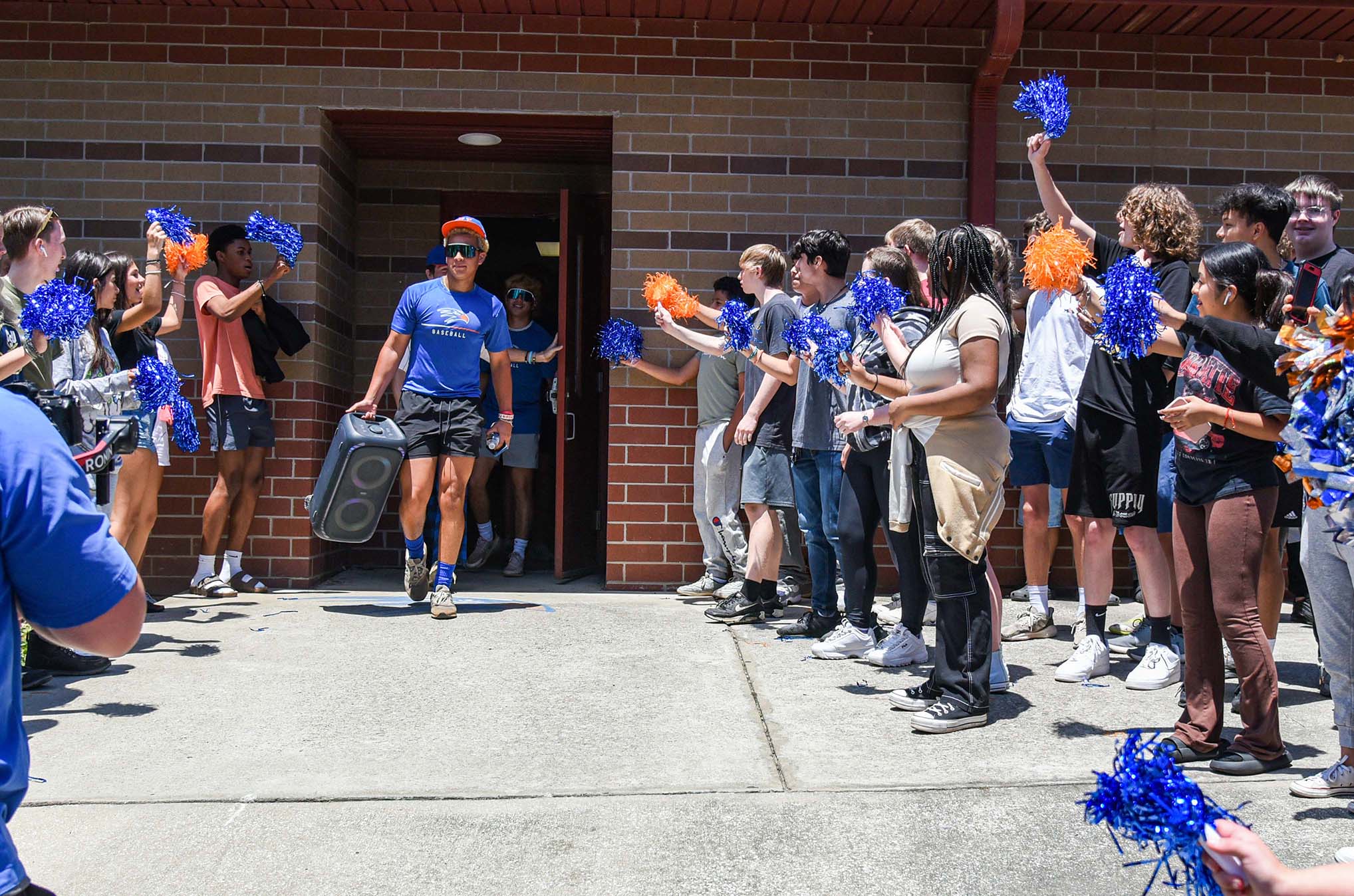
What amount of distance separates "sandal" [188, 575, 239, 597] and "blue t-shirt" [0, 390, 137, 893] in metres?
5.67

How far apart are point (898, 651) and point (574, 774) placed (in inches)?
79.9

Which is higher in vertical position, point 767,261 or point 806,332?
point 767,261

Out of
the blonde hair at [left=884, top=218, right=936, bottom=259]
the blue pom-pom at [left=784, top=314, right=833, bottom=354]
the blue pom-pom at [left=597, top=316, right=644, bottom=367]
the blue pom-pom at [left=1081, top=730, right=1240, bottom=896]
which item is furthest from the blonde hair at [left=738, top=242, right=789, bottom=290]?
the blue pom-pom at [left=1081, top=730, right=1240, bottom=896]

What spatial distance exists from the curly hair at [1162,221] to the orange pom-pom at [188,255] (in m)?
4.99

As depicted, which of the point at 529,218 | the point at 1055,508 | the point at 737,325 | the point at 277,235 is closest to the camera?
the point at 737,325

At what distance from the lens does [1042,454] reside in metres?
5.89

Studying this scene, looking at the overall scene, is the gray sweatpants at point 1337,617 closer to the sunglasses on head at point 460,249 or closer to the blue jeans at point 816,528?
the blue jeans at point 816,528

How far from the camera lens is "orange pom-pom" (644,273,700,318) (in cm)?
700

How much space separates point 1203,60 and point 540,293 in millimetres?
5192

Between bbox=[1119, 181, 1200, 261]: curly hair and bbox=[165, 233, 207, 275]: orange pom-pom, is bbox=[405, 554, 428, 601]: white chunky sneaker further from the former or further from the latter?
bbox=[1119, 181, 1200, 261]: curly hair

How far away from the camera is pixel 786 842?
11.4 ft

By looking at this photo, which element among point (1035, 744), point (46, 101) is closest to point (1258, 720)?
point (1035, 744)

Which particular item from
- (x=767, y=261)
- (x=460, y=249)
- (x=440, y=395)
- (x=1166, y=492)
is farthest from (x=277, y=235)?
(x=1166, y=492)

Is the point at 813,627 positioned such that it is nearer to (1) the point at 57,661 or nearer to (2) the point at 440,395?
(2) the point at 440,395
